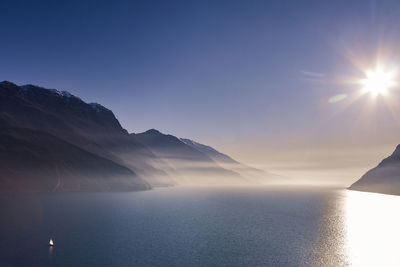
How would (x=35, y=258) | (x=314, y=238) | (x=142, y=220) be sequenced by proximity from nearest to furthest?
(x=35, y=258)
(x=314, y=238)
(x=142, y=220)

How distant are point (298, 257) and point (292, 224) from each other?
51.2m

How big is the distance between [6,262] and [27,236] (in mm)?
23958

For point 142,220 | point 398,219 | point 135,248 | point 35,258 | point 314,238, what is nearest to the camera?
point 35,258

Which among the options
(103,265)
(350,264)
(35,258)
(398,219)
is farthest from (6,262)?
(398,219)

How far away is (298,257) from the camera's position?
63688 millimetres

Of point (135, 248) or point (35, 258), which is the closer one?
point (35, 258)

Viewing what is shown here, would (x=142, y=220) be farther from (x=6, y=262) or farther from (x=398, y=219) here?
(x=398, y=219)

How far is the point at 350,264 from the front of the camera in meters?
59.8

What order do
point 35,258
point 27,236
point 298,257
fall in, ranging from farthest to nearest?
point 27,236, point 298,257, point 35,258

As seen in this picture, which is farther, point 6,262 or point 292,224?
point 292,224

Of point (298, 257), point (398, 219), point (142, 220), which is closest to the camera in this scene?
point (298, 257)

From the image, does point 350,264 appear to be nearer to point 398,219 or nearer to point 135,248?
point 135,248

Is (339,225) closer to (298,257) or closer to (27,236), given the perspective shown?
(298,257)

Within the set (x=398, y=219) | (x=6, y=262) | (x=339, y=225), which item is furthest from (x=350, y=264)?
(x=398, y=219)
